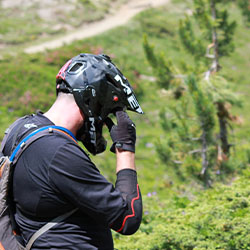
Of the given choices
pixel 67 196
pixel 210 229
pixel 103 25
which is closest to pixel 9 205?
pixel 67 196

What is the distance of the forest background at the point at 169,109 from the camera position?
355 centimetres

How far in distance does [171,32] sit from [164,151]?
2039 cm

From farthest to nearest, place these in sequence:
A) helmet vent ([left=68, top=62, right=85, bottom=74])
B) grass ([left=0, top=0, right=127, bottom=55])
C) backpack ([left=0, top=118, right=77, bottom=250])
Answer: grass ([left=0, top=0, right=127, bottom=55]), helmet vent ([left=68, top=62, right=85, bottom=74]), backpack ([left=0, top=118, right=77, bottom=250])

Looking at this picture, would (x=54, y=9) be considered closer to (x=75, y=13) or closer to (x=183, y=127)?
(x=75, y=13)

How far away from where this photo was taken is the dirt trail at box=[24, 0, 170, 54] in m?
20.8

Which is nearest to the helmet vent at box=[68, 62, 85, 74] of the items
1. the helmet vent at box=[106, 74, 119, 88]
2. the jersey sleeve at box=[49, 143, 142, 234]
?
the helmet vent at box=[106, 74, 119, 88]

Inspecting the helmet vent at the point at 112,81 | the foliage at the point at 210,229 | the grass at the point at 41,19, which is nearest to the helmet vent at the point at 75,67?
the helmet vent at the point at 112,81

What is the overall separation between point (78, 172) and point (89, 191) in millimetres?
119

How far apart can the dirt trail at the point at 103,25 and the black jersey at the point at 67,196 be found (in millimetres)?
A: 18396

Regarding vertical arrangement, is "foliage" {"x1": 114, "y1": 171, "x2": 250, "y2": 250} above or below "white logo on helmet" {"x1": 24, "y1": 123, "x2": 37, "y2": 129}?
below

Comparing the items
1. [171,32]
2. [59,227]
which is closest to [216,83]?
[59,227]

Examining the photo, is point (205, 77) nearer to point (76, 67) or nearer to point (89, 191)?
point (76, 67)

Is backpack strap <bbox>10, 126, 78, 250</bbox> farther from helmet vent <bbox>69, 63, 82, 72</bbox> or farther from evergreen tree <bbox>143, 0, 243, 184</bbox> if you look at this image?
evergreen tree <bbox>143, 0, 243, 184</bbox>

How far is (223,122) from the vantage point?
27.0ft
